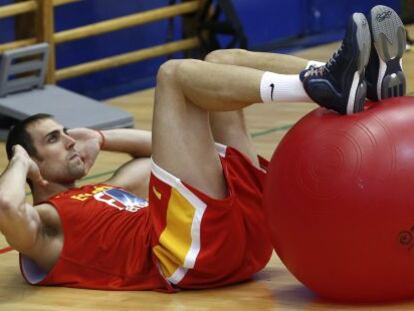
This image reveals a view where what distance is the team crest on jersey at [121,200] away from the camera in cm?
401

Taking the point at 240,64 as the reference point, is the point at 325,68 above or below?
above

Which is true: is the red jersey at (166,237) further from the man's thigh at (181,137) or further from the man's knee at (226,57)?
the man's knee at (226,57)

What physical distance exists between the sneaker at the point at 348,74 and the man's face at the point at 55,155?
1.02m

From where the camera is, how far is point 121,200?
407cm

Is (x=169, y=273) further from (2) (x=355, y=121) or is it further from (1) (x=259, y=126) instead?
(1) (x=259, y=126)

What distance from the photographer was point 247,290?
3758 millimetres

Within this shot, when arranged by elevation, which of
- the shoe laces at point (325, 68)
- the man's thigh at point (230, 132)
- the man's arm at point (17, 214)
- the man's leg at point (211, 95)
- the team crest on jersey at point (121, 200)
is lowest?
the team crest on jersey at point (121, 200)

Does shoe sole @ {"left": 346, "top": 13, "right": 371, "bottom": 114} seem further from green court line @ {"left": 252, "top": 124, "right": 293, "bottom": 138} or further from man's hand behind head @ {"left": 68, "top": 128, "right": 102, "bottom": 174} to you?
green court line @ {"left": 252, "top": 124, "right": 293, "bottom": 138}

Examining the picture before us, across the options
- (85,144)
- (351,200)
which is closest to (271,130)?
(85,144)

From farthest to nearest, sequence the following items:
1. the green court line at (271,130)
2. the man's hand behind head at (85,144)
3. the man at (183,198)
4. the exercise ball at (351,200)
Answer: the green court line at (271,130)
the man's hand behind head at (85,144)
the man at (183,198)
the exercise ball at (351,200)

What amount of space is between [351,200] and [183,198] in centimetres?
63

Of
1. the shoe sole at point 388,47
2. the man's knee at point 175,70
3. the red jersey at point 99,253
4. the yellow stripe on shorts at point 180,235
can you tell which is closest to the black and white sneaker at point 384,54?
the shoe sole at point 388,47

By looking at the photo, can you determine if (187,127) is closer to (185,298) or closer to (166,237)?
(166,237)

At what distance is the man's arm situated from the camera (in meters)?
3.65
